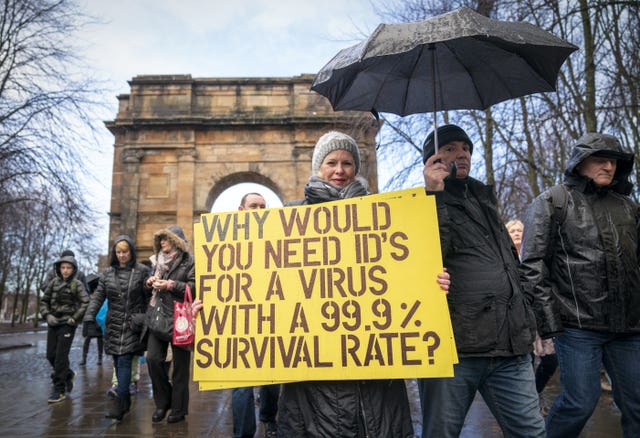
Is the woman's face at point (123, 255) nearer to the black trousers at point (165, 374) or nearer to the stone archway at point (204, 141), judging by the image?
the black trousers at point (165, 374)

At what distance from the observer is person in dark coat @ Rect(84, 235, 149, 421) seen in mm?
5466

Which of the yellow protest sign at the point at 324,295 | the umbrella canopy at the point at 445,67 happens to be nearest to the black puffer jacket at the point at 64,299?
the yellow protest sign at the point at 324,295

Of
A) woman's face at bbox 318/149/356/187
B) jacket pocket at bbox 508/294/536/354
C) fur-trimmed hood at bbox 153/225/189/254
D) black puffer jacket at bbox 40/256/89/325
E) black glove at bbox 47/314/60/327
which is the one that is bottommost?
jacket pocket at bbox 508/294/536/354

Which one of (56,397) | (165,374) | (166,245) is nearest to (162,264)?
(166,245)

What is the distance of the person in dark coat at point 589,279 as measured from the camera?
2.95m

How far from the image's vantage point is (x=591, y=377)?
2.98 m

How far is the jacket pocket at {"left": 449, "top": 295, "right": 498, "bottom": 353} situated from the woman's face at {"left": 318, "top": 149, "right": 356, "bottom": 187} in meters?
0.91

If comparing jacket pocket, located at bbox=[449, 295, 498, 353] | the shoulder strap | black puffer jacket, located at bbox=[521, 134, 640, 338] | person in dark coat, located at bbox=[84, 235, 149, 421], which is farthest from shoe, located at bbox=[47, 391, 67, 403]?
the shoulder strap

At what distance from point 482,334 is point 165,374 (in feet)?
13.0

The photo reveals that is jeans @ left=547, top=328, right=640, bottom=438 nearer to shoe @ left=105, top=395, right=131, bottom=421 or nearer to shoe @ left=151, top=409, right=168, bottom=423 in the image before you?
shoe @ left=151, top=409, right=168, bottom=423

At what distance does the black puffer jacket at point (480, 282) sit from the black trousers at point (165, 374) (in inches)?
142

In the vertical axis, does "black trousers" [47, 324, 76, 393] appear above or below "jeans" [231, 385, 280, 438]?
above

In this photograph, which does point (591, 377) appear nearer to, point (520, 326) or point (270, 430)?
point (520, 326)

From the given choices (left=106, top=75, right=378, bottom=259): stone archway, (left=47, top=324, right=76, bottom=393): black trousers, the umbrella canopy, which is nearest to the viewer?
the umbrella canopy
